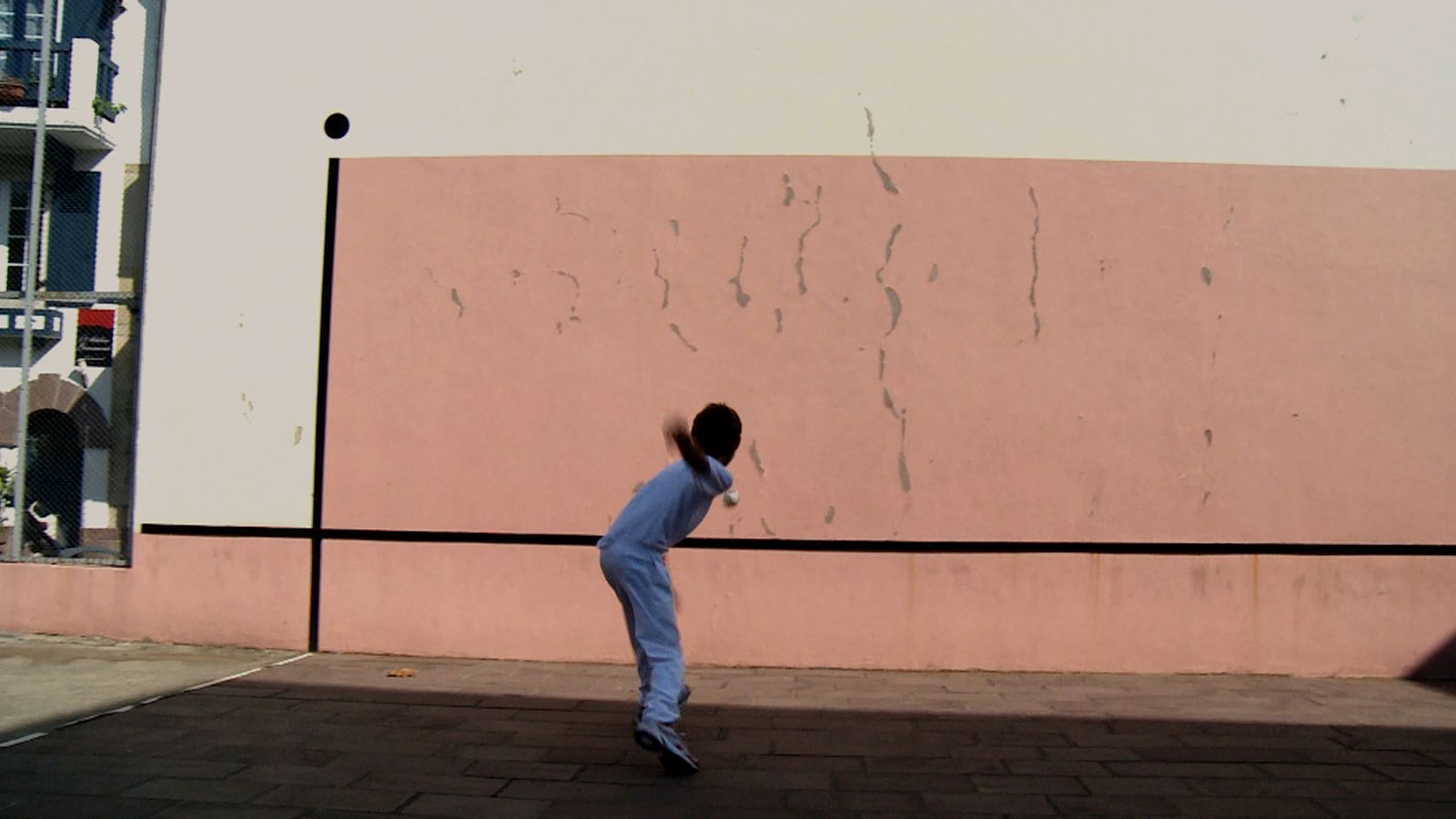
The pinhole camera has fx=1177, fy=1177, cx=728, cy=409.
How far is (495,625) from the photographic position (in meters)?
→ 6.93

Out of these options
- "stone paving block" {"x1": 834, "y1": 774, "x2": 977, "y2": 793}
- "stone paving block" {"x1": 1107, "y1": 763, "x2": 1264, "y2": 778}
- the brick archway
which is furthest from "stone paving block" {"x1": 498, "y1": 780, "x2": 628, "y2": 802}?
the brick archway

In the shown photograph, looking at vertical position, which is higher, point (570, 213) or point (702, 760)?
point (570, 213)

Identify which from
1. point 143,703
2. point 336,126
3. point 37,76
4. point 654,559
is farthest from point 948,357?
point 37,76

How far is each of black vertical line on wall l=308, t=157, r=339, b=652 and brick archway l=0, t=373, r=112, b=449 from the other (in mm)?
1374

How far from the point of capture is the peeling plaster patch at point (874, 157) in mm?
6949

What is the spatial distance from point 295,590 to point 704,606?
8.05ft

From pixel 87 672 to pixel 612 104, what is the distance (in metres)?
4.30

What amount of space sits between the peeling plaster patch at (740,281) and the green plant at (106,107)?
4.06 m

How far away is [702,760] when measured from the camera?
4797 millimetres

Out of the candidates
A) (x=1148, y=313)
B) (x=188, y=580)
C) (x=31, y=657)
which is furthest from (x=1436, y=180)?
(x=31, y=657)

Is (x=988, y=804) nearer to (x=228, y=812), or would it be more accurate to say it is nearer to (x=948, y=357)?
(x=228, y=812)

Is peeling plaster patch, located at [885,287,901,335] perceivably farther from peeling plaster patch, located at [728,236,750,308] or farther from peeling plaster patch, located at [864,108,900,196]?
peeling plaster patch, located at [728,236,750,308]

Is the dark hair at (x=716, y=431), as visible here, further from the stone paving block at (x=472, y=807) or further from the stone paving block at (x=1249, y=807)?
the stone paving block at (x=1249, y=807)

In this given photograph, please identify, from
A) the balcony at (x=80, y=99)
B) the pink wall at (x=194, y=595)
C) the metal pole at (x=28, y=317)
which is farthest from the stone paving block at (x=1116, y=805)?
the balcony at (x=80, y=99)
